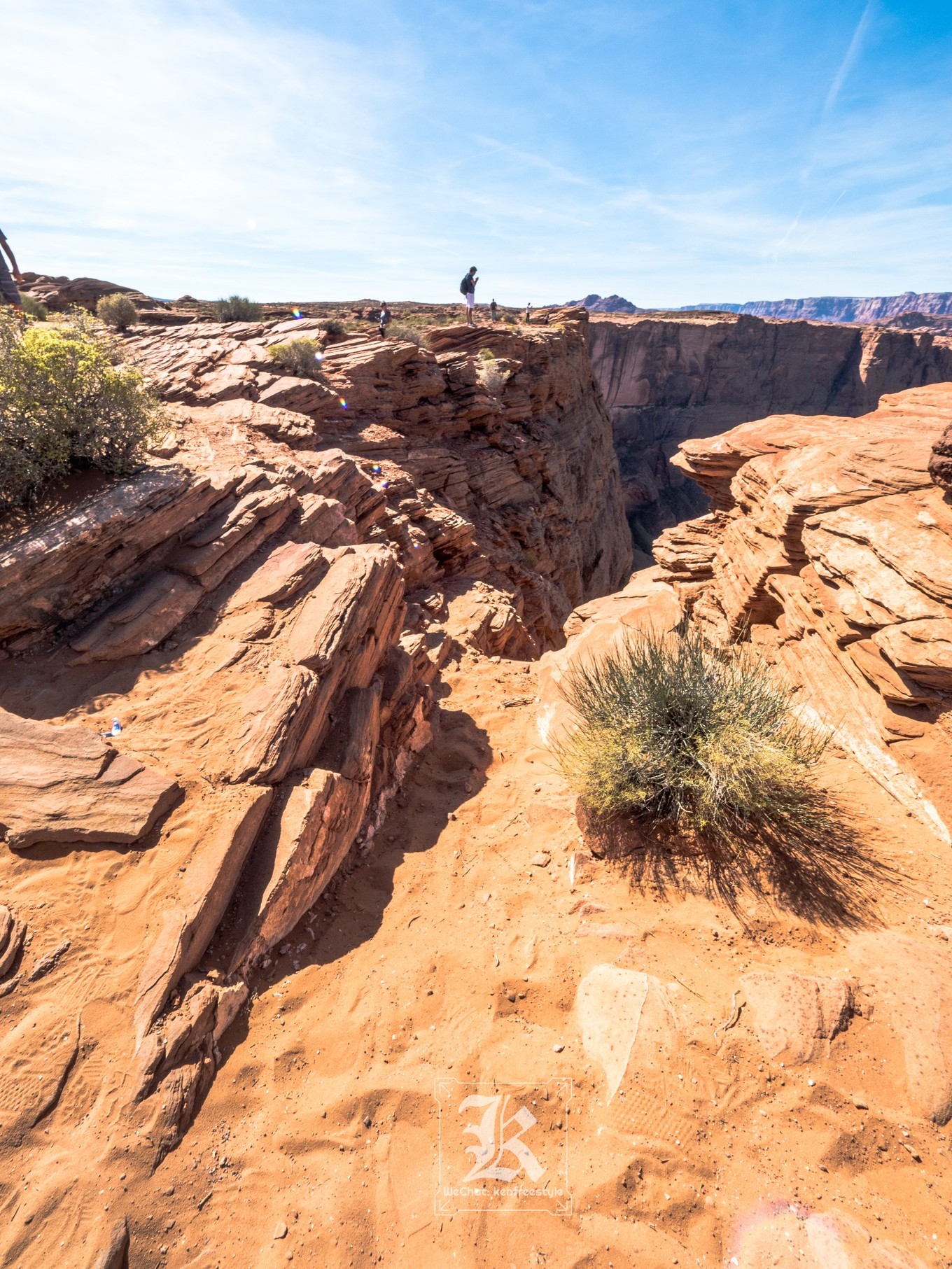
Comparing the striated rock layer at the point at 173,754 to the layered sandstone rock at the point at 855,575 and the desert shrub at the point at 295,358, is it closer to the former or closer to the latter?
the desert shrub at the point at 295,358

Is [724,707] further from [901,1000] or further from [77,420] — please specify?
[77,420]

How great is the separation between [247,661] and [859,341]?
6695cm

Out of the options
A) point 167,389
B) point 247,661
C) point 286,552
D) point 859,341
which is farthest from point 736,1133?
point 859,341

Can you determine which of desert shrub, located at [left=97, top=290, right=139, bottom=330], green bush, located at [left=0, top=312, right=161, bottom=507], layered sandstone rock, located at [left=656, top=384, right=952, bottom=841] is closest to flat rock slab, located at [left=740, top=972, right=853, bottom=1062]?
layered sandstone rock, located at [left=656, top=384, right=952, bottom=841]

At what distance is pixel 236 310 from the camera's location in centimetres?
2067

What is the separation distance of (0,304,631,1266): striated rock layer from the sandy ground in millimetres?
346

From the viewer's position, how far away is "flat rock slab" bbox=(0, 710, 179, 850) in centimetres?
363

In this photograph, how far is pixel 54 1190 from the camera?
2502mm

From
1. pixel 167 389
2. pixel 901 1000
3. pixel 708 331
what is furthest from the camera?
pixel 708 331

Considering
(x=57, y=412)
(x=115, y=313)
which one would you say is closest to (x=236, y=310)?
(x=115, y=313)

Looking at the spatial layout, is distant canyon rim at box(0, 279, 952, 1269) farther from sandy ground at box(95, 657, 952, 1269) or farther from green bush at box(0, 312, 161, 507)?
green bush at box(0, 312, 161, 507)

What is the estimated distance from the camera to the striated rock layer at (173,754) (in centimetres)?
281

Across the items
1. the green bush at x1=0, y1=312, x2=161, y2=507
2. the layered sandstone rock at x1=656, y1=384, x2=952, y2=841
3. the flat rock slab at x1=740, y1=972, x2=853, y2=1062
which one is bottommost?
the flat rock slab at x1=740, y1=972, x2=853, y2=1062

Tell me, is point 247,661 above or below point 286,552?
below
